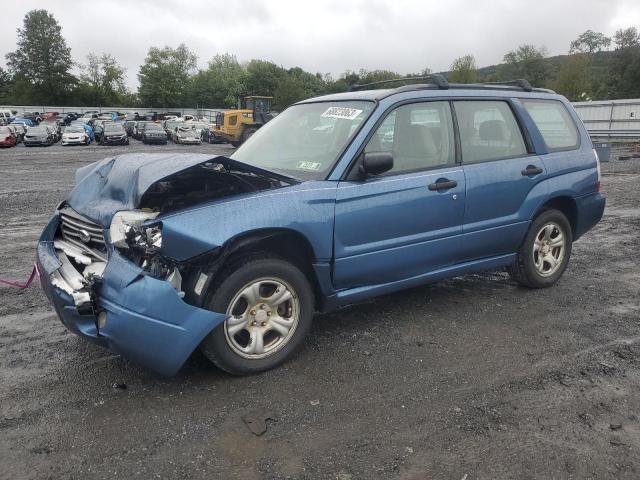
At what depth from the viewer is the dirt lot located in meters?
2.67

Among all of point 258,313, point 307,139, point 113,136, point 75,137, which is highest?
point 113,136

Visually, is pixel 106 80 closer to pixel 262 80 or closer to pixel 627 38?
pixel 262 80

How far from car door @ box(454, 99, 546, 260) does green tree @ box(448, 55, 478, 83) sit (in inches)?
3372

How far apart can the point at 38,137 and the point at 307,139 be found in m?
33.3

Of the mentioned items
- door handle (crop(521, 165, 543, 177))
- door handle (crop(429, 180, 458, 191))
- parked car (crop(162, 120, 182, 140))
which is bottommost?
door handle (crop(429, 180, 458, 191))

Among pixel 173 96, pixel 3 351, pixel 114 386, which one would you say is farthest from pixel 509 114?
pixel 173 96

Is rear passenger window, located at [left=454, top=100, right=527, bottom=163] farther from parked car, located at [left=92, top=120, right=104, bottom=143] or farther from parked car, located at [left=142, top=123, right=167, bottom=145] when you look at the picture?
parked car, located at [left=92, top=120, right=104, bottom=143]

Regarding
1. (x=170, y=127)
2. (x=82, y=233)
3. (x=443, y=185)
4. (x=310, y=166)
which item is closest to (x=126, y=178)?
(x=82, y=233)

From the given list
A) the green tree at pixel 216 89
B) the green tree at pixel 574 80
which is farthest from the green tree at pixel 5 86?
the green tree at pixel 574 80

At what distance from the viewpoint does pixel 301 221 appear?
11.6 ft

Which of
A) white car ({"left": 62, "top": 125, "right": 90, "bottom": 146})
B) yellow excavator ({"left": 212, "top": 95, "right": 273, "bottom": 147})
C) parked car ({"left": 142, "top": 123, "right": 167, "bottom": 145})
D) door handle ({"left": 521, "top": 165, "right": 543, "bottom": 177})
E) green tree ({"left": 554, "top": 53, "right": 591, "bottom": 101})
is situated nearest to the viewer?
door handle ({"left": 521, "top": 165, "right": 543, "bottom": 177})

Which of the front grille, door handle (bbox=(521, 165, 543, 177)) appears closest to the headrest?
door handle (bbox=(521, 165, 543, 177))

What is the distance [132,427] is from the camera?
9.70 feet

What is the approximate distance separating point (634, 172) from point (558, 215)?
13099 millimetres
